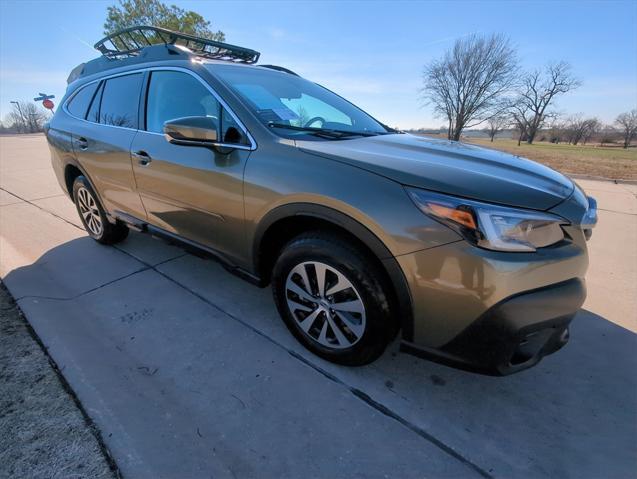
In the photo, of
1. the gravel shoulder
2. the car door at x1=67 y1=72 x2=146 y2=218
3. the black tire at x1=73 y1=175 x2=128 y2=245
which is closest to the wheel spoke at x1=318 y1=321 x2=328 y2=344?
the gravel shoulder

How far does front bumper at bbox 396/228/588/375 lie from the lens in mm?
1363

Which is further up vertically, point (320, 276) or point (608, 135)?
point (608, 135)

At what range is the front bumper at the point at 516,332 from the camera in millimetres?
1386

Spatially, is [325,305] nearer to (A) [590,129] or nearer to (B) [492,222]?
(B) [492,222]

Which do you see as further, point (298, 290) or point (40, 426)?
point (298, 290)

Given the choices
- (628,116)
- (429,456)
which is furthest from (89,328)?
(628,116)

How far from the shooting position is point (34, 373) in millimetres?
1884

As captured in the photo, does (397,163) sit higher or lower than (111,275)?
higher

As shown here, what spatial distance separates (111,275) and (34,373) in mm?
1277

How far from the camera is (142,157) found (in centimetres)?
262

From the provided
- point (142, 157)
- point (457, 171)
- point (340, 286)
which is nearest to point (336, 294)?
point (340, 286)

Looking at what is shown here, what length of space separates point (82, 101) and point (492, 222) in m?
4.00

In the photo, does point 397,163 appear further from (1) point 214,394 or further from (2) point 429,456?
(1) point 214,394

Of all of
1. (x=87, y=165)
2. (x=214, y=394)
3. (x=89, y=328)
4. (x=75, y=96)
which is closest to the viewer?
(x=214, y=394)
